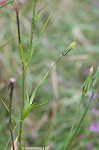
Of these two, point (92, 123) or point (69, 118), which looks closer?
point (92, 123)

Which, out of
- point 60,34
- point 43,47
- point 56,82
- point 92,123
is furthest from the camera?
point 60,34

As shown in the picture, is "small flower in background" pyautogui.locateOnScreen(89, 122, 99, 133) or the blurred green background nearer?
"small flower in background" pyautogui.locateOnScreen(89, 122, 99, 133)

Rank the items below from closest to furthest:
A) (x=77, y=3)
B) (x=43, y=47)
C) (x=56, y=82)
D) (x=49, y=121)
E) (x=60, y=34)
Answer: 1. (x=49, y=121)
2. (x=56, y=82)
3. (x=43, y=47)
4. (x=60, y=34)
5. (x=77, y=3)

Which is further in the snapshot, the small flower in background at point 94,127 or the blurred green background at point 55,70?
the blurred green background at point 55,70

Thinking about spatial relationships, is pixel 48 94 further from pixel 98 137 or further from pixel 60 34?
pixel 60 34

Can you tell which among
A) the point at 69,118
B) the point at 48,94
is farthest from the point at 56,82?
the point at 69,118

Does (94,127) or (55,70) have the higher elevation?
(55,70)

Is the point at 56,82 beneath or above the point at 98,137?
above

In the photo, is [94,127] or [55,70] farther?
[55,70]
